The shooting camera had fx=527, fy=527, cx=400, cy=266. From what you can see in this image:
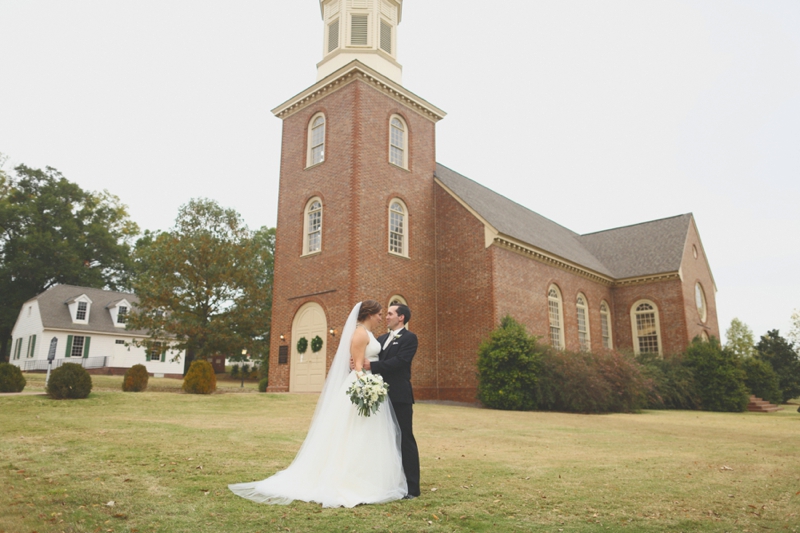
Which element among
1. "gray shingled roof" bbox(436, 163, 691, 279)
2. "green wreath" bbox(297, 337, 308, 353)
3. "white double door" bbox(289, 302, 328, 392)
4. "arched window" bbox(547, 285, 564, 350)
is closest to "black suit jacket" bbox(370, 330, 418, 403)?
"white double door" bbox(289, 302, 328, 392)

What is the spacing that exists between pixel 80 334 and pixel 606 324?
34607 millimetres

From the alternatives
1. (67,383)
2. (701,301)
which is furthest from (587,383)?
(701,301)

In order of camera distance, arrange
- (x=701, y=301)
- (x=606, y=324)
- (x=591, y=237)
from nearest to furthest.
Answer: (x=606, y=324), (x=701, y=301), (x=591, y=237)

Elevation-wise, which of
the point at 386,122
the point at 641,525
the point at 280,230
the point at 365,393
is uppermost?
the point at 386,122

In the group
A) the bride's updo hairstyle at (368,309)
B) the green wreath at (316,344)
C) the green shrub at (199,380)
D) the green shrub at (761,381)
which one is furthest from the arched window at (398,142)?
the green shrub at (761,381)

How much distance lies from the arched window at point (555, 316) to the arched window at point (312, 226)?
1075cm

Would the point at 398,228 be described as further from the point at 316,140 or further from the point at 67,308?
the point at 67,308

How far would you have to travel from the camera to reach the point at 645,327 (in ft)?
94.1

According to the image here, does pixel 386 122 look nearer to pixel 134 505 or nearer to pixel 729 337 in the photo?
pixel 134 505

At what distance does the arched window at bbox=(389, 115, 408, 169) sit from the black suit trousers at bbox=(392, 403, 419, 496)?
16.3 metres

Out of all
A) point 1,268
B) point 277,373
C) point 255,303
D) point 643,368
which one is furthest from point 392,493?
point 1,268

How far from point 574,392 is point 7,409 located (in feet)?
50.3

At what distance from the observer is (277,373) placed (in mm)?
20172

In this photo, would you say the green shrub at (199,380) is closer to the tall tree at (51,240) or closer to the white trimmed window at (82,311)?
the white trimmed window at (82,311)
